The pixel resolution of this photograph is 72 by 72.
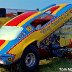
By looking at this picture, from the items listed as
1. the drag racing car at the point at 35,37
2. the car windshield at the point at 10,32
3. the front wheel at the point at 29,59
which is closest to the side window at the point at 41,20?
the drag racing car at the point at 35,37

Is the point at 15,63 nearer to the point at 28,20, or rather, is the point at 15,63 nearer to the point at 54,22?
the point at 28,20

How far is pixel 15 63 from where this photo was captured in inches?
446

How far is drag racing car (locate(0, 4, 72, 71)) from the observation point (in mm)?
11211

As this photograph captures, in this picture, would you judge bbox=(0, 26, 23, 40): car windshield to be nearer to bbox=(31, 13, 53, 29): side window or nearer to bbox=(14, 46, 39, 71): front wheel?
bbox=(14, 46, 39, 71): front wheel

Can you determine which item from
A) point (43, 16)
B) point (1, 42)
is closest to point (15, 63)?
point (1, 42)

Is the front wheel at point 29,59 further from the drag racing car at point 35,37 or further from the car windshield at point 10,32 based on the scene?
the car windshield at point 10,32

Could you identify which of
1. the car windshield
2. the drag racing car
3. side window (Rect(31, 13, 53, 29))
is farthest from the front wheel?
side window (Rect(31, 13, 53, 29))

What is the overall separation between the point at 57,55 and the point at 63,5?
6.74ft

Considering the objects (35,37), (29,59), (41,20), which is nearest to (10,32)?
(35,37)

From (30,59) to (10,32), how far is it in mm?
1177

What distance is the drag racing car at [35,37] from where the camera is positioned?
441 inches

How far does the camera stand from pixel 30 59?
460 inches

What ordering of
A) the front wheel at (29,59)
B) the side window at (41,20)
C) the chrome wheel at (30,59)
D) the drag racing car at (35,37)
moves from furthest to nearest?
the side window at (41,20), the chrome wheel at (30,59), the front wheel at (29,59), the drag racing car at (35,37)

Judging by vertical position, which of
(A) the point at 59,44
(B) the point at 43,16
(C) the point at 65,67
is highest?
(B) the point at 43,16
